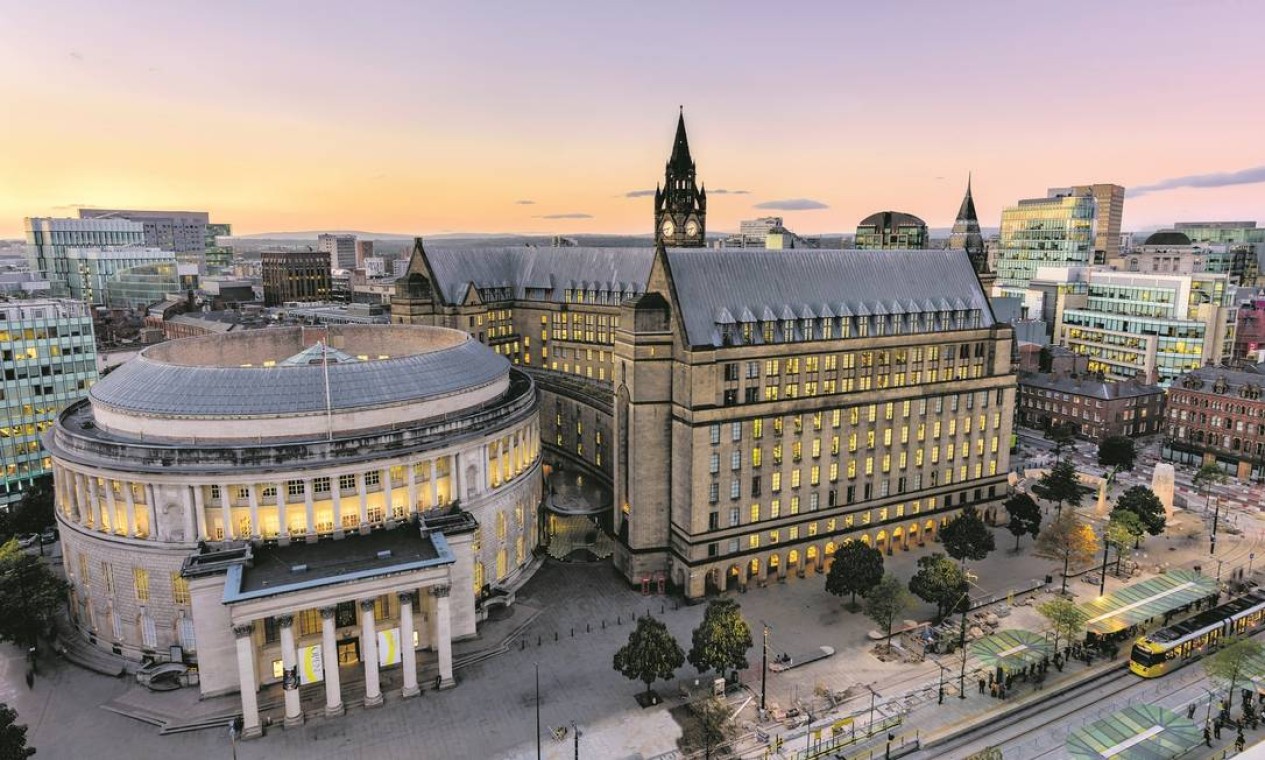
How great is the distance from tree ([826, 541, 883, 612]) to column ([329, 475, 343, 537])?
177 feet

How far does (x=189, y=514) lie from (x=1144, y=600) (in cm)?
10281

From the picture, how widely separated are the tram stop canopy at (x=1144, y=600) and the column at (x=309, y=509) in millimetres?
81872

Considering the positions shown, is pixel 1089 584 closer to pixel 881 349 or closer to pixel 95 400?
pixel 881 349

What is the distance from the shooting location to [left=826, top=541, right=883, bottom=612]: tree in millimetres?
85688

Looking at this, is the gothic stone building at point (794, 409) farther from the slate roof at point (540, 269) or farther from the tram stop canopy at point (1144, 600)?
the slate roof at point (540, 269)

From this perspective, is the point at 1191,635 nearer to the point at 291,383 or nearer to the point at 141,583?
the point at 291,383

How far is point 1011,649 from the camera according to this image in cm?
7644

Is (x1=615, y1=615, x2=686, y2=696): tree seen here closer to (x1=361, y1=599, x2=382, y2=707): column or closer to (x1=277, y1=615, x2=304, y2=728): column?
(x1=361, y1=599, x2=382, y2=707): column

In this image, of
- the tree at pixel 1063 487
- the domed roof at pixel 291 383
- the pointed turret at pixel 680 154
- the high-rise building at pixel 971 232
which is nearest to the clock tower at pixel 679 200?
the pointed turret at pixel 680 154

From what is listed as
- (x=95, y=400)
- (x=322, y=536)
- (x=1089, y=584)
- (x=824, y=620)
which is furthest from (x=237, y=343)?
(x=1089, y=584)

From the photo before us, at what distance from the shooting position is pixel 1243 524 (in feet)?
385

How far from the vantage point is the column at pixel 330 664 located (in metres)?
68.4

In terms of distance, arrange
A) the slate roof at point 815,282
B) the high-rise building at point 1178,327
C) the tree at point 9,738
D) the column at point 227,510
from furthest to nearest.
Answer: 1. the high-rise building at point 1178,327
2. the slate roof at point 815,282
3. the column at point 227,510
4. the tree at point 9,738

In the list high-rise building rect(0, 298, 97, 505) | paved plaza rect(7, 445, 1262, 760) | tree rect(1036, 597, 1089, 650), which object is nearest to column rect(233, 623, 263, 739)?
paved plaza rect(7, 445, 1262, 760)
